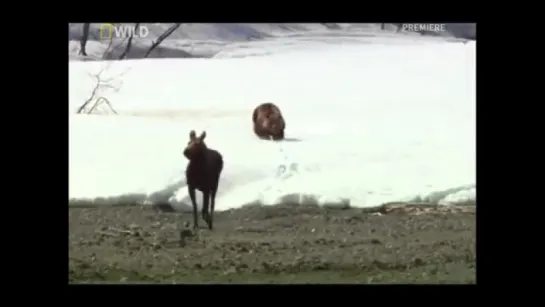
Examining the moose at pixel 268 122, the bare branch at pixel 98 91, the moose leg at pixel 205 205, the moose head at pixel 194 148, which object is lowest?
the moose leg at pixel 205 205

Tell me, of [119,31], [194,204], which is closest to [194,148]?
[194,204]

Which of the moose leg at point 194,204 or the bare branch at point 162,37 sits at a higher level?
the bare branch at point 162,37

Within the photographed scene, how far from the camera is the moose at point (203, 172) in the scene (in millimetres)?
2875

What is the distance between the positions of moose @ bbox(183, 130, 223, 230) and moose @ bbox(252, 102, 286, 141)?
220mm

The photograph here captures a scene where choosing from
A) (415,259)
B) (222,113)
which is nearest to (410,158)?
(415,259)

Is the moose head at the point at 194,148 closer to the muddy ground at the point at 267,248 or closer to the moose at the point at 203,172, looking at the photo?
the moose at the point at 203,172

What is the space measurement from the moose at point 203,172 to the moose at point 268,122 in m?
0.22

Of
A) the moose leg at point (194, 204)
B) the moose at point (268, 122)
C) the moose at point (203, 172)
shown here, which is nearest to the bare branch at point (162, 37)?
the moose at point (203, 172)

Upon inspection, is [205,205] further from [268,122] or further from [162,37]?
[162,37]

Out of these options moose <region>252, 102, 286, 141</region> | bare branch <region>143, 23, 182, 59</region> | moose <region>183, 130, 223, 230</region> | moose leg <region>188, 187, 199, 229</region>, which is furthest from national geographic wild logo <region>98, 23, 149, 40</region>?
moose leg <region>188, 187, 199, 229</region>

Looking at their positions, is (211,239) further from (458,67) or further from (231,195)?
(458,67)

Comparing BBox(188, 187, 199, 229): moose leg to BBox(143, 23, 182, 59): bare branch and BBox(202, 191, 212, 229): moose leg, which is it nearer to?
BBox(202, 191, 212, 229): moose leg
